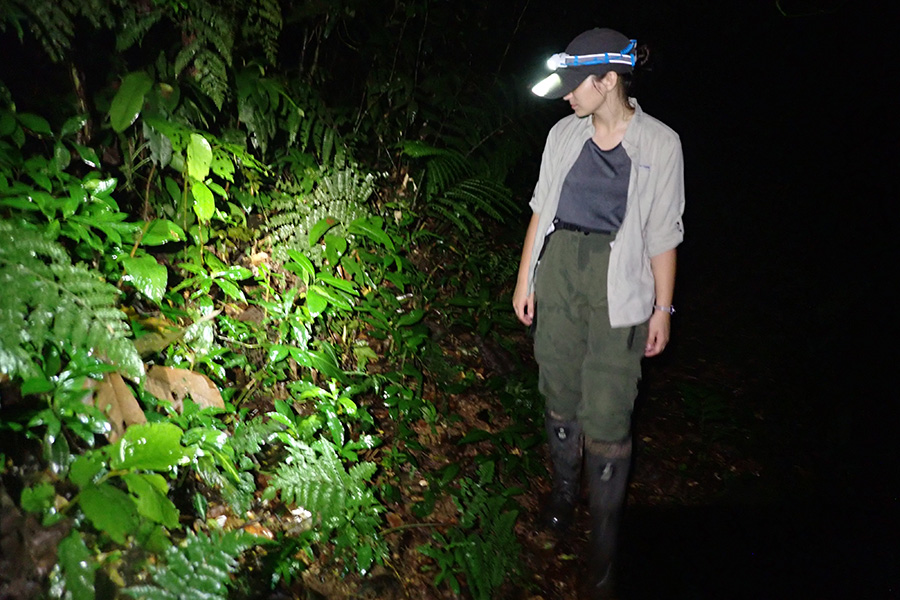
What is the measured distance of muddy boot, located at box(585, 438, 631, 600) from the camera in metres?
2.87

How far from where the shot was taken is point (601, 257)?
270 centimetres

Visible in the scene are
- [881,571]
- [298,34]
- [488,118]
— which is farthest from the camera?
[488,118]

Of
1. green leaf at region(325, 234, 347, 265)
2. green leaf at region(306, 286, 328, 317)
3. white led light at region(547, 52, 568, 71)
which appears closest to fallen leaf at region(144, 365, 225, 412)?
green leaf at region(306, 286, 328, 317)

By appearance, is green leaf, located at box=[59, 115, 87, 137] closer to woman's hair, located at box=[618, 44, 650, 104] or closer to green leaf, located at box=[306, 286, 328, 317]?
green leaf, located at box=[306, 286, 328, 317]

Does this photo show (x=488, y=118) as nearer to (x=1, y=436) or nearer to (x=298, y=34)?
(x=298, y=34)

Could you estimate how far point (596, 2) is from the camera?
306 inches

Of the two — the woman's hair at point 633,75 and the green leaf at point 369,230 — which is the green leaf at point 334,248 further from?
the woman's hair at point 633,75

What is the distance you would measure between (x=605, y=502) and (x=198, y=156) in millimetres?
2649

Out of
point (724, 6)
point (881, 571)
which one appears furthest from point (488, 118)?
point (724, 6)

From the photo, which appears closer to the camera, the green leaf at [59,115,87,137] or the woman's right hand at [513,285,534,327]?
the green leaf at [59,115,87,137]

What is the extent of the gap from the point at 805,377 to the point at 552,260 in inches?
174

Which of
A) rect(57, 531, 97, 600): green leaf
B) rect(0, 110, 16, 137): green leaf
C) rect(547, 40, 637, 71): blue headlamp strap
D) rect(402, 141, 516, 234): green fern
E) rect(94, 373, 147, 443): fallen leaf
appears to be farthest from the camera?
rect(402, 141, 516, 234): green fern

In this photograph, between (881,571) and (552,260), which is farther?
(881,571)

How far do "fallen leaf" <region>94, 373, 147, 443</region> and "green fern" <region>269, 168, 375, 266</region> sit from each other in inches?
50.7
